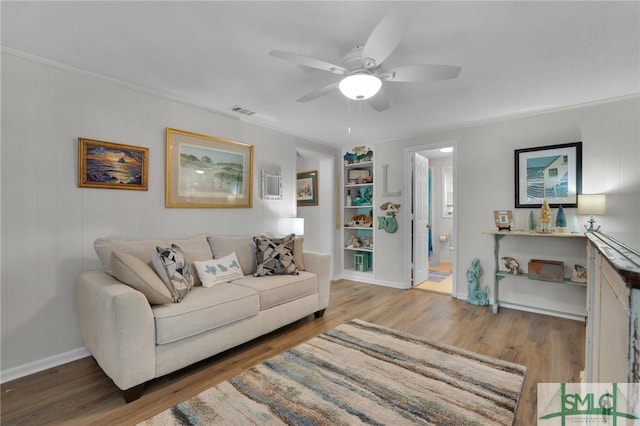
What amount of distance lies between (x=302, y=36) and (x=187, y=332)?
219cm

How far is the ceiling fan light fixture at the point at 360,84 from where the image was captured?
1936mm

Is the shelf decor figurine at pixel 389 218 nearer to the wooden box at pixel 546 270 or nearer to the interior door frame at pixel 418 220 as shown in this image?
the interior door frame at pixel 418 220

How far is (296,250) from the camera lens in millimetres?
3336

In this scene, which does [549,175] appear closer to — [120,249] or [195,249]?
[195,249]

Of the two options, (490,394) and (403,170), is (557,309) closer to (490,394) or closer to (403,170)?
(490,394)

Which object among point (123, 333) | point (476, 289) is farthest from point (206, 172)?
point (476, 289)

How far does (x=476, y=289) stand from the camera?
3.80m

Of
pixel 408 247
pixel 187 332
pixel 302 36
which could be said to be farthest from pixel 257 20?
pixel 408 247

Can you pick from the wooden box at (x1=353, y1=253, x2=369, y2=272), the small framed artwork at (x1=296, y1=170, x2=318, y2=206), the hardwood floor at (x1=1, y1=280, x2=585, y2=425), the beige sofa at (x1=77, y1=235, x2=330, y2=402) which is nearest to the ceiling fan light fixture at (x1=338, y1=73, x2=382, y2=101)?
the beige sofa at (x1=77, y1=235, x2=330, y2=402)

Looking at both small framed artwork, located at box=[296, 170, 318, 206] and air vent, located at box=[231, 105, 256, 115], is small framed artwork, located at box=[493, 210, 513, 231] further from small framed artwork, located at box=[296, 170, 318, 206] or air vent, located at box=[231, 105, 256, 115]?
air vent, located at box=[231, 105, 256, 115]

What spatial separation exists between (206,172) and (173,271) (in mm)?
1376

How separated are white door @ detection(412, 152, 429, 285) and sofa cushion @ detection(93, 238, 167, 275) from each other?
363 cm

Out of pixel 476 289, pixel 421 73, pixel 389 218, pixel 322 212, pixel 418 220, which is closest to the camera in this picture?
pixel 421 73

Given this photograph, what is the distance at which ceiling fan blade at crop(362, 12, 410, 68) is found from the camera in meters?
1.46
